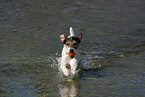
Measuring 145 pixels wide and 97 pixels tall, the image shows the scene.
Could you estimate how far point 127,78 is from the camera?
7320mm

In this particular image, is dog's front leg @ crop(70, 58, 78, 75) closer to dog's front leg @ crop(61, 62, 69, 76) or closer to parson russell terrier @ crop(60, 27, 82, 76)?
parson russell terrier @ crop(60, 27, 82, 76)

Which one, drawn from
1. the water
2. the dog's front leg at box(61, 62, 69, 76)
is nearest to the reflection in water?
the water

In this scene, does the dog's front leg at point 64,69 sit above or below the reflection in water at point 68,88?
above

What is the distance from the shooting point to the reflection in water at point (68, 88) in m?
6.33

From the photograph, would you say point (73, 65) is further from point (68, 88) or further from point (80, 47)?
point (80, 47)

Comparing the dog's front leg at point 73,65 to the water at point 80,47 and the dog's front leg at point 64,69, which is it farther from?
the water at point 80,47

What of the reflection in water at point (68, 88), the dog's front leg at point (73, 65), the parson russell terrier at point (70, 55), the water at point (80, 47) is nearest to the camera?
the reflection in water at point (68, 88)

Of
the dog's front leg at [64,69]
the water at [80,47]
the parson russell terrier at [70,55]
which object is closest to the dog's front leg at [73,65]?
the parson russell terrier at [70,55]

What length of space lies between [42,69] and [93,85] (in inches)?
74.5

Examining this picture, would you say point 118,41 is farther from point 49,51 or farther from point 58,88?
point 58,88

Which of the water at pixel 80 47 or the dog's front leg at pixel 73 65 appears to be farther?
the dog's front leg at pixel 73 65

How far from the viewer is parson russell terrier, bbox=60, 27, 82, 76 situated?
7207 mm

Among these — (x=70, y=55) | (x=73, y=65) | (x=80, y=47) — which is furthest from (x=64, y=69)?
(x=80, y=47)

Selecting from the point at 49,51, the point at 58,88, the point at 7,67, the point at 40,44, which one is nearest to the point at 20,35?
the point at 40,44
